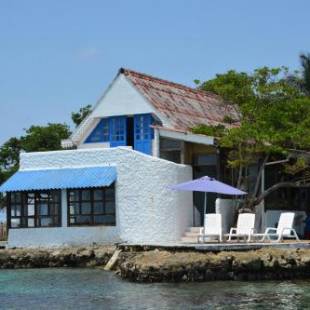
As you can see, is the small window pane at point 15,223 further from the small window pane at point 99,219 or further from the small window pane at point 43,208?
the small window pane at point 99,219

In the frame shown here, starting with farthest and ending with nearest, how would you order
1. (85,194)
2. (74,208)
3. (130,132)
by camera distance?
1. (130,132)
2. (74,208)
3. (85,194)

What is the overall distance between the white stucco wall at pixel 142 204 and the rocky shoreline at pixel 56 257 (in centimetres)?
93

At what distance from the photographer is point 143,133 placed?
105ft

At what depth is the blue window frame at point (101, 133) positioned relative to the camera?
3341 centimetres

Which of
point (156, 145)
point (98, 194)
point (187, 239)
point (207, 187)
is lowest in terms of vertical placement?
point (187, 239)

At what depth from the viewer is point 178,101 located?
112 feet

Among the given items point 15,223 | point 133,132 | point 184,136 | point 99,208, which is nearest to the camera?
point 184,136

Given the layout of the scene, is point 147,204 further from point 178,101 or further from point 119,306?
point 119,306

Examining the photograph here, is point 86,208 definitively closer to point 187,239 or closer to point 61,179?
point 61,179

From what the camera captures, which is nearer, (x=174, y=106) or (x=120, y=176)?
(x=120, y=176)

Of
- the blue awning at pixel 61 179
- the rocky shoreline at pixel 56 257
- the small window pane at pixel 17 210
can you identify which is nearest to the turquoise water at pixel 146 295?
the rocky shoreline at pixel 56 257

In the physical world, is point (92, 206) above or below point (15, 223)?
above

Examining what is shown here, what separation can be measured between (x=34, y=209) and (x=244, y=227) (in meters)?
9.01

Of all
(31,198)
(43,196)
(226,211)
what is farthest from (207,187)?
(31,198)
